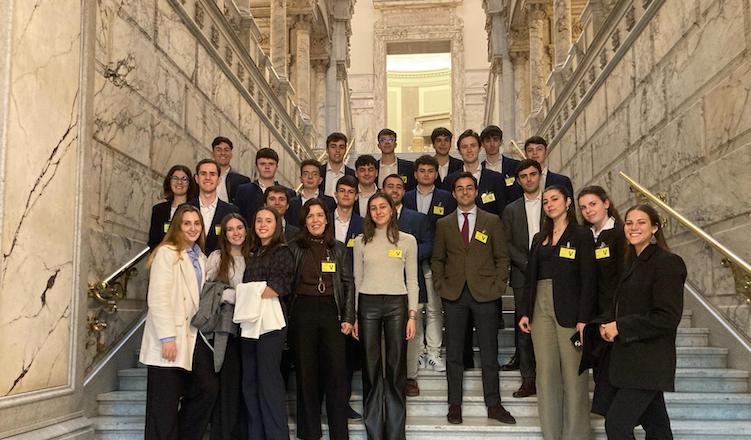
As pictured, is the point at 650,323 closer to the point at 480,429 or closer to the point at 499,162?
the point at 480,429

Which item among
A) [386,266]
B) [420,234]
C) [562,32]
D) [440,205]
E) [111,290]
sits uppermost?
[562,32]

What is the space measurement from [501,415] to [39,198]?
3199 millimetres

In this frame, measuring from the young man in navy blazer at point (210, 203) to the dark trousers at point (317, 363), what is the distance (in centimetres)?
104

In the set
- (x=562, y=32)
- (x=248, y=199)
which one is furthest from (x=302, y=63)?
(x=248, y=199)

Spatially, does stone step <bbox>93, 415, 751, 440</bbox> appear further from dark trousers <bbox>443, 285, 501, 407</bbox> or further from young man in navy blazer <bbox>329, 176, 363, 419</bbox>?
young man in navy blazer <bbox>329, 176, 363, 419</bbox>

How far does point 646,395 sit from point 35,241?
3.51 meters

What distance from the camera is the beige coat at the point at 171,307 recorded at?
13.6 feet

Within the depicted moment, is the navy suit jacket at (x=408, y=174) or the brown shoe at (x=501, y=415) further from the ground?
the navy suit jacket at (x=408, y=174)

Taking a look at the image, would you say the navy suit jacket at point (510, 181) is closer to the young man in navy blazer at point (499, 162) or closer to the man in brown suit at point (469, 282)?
the young man in navy blazer at point (499, 162)

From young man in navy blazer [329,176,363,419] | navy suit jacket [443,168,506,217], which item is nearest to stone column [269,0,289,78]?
navy suit jacket [443,168,506,217]

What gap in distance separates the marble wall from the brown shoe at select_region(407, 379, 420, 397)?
2.37 metres

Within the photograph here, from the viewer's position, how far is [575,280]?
13.9ft

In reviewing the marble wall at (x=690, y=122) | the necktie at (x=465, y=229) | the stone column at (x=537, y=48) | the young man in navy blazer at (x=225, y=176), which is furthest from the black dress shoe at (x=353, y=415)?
the stone column at (x=537, y=48)

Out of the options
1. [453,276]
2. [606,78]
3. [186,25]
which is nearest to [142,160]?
[186,25]
